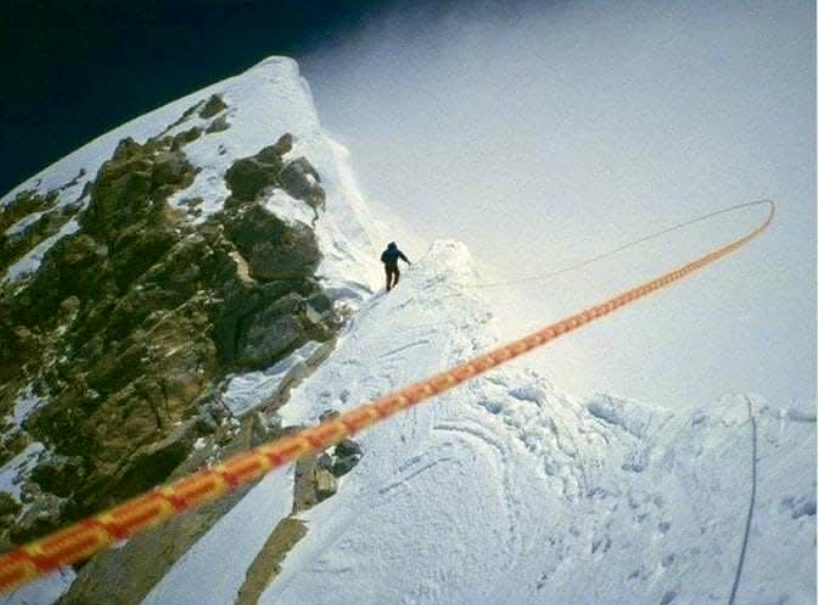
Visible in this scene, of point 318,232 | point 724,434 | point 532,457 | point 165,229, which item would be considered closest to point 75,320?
point 165,229

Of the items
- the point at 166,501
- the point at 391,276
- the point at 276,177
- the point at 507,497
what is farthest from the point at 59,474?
the point at 166,501

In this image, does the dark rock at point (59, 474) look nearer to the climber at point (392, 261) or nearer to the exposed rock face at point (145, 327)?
the exposed rock face at point (145, 327)

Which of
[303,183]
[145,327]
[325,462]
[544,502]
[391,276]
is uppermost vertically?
[303,183]

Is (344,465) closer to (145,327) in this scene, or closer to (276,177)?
(145,327)

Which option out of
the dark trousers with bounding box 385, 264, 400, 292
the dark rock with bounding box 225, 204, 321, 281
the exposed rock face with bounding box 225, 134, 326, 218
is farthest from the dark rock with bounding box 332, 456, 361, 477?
the exposed rock face with bounding box 225, 134, 326, 218

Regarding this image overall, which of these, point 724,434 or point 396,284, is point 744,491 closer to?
point 724,434

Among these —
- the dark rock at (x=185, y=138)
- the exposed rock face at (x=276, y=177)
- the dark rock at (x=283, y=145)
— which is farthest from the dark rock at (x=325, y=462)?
the dark rock at (x=185, y=138)

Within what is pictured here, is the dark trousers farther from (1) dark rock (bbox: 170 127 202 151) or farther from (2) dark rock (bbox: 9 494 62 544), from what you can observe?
(1) dark rock (bbox: 170 127 202 151)
